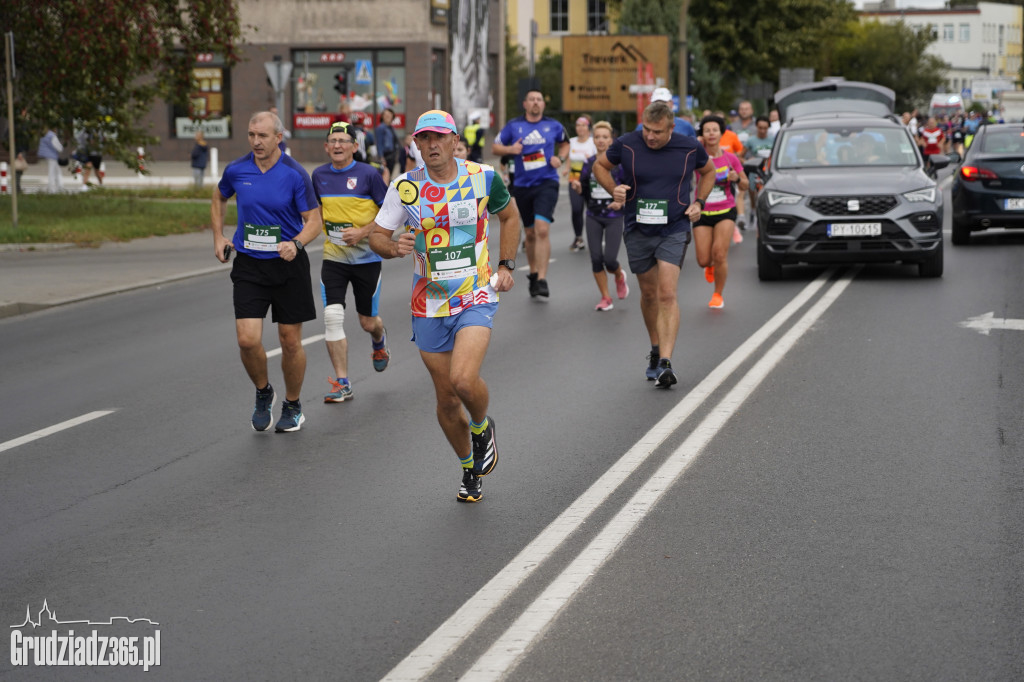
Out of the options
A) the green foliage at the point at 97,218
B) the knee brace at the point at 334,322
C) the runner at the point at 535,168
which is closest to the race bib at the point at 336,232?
the knee brace at the point at 334,322

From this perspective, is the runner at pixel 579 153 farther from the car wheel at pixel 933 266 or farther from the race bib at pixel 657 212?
the race bib at pixel 657 212

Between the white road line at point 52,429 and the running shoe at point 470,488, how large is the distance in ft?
9.67

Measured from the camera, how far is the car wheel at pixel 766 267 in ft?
52.8

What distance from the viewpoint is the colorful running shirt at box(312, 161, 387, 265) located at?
10078 millimetres

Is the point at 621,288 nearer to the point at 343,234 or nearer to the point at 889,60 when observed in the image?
the point at 343,234

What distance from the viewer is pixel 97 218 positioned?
82.8 ft

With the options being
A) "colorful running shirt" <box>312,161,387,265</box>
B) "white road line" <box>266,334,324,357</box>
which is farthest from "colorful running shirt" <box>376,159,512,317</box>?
"white road line" <box>266,334,324,357</box>

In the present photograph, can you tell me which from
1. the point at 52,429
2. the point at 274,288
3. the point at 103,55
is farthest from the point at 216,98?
the point at 274,288

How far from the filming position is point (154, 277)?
18.1 m

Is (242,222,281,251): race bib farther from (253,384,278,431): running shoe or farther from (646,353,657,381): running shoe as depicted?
(646,353,657,381): running shoe

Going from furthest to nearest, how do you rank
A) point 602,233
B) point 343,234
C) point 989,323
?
point 602,233
point 989,323
point 343,234

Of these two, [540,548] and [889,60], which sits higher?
[889,60]

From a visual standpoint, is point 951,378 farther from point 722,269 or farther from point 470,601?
point 470,601

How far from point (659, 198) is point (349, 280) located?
213 cm
